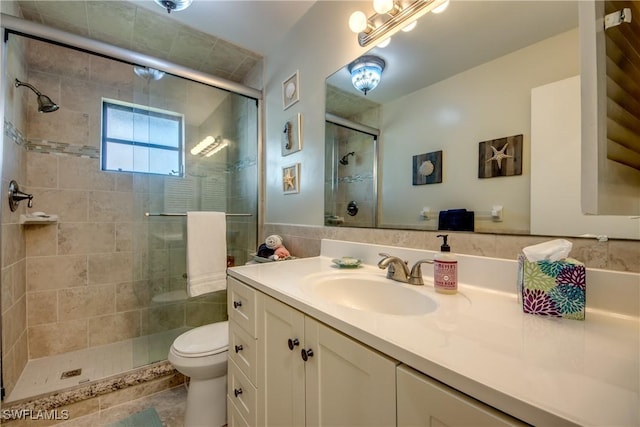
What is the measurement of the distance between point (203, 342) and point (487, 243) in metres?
1.40

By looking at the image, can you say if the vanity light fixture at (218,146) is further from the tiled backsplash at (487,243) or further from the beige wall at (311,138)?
the tiled backsplash at (487,243)

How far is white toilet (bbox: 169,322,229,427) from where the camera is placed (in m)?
1.24

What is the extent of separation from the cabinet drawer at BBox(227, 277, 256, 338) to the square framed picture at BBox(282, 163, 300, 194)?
80 centimetres

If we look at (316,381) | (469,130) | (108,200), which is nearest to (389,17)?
(469,130)

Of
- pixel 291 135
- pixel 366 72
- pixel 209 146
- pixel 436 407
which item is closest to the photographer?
pixel 436 407

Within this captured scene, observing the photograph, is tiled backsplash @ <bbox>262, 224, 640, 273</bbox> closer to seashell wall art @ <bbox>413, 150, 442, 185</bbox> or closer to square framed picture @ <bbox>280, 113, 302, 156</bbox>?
seashell wall art @ <bbox>413, 150, 442, 185</bbox>

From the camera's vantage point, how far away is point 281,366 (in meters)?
0.78

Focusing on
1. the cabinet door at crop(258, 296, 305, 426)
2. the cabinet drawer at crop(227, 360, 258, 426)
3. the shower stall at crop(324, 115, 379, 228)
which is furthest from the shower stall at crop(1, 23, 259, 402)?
the cabinet door at crop(258, 296, 305, 426)

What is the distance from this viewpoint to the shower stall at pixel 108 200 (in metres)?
1.65

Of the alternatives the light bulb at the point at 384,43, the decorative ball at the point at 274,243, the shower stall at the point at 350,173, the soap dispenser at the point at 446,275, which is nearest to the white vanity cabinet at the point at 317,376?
the soap dispenser at the point at 446,275

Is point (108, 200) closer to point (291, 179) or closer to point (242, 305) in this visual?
point (291, 179)

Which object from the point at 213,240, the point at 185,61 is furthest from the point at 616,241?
the point at 185,61

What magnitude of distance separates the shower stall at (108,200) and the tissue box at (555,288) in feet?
5.72

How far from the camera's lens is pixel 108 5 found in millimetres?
1613
